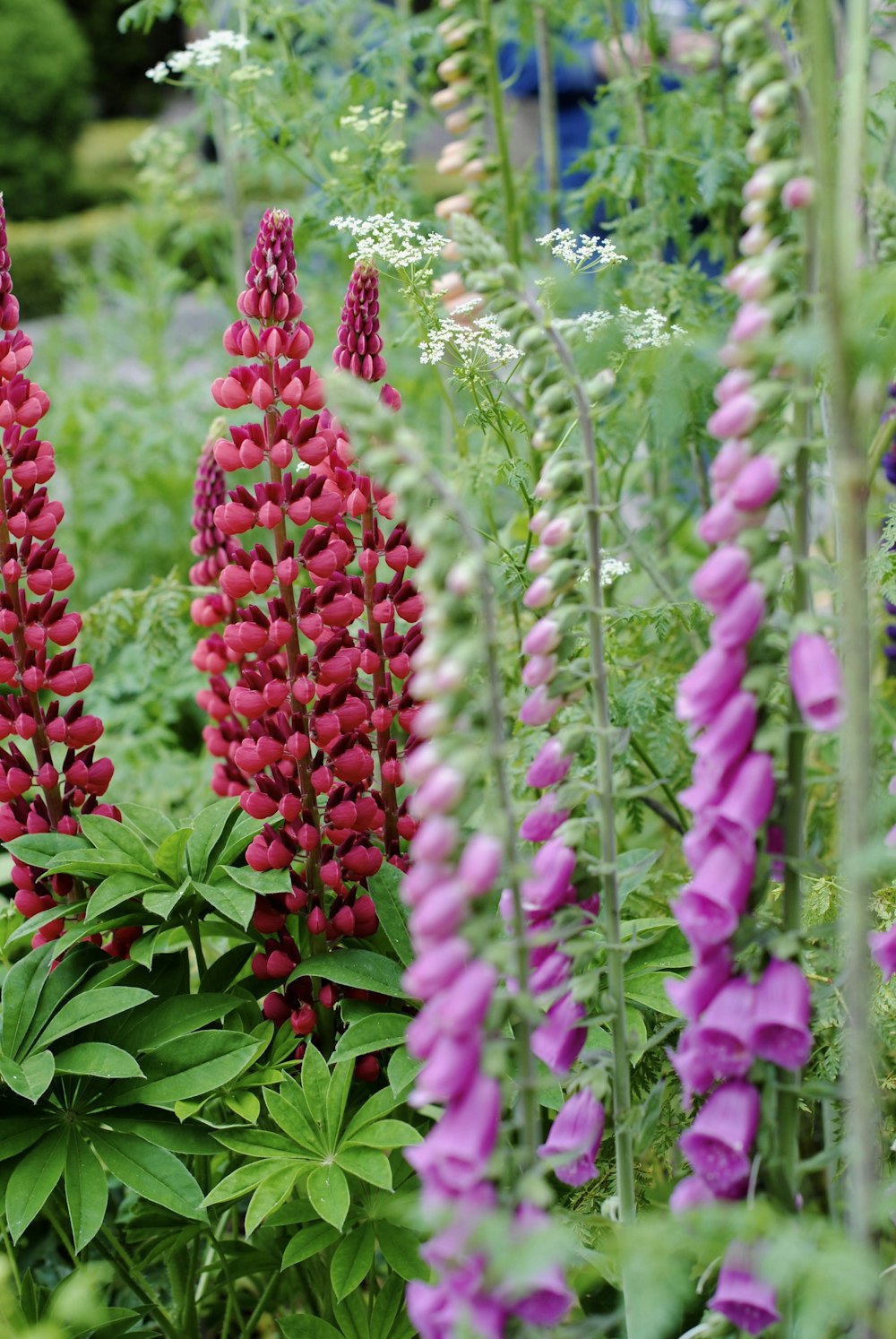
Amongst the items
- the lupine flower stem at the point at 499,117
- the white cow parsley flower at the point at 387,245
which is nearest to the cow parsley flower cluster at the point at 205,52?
the lupine flower stem at the point at 499,117

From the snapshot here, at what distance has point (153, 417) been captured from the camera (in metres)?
4.61

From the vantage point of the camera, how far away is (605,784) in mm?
1130

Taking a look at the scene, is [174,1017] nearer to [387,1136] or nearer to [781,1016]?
[387,1136]

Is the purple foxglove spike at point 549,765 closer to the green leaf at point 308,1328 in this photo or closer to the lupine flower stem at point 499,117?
the green leaf at point 308,1328

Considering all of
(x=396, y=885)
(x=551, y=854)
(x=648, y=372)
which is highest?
(x=648, y=372)

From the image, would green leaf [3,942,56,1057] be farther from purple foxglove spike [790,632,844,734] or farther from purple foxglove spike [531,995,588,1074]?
purple foxglove spike [790,632,844,734]

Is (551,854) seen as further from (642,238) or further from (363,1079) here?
(642,238)

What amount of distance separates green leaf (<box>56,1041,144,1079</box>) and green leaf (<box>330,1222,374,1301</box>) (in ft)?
0.98

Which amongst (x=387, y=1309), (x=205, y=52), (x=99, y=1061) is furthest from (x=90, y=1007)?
(x=205, y=52)

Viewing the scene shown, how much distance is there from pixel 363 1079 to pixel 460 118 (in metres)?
2.00

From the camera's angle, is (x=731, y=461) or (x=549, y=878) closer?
(x=731, y=461)

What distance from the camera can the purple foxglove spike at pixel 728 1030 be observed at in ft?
3.30

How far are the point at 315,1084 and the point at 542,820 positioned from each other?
56 cm

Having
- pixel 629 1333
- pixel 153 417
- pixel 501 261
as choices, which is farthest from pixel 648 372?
pixel 153 417
